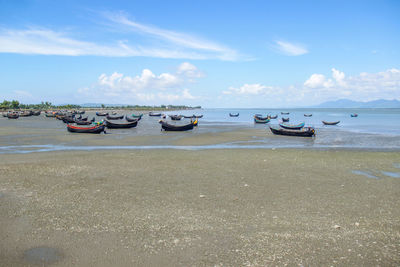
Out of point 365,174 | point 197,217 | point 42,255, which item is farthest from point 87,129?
point 42,255

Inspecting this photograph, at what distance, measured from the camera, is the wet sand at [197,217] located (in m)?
6.25

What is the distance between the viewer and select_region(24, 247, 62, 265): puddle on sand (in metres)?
5.98

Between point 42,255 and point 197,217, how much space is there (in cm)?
388

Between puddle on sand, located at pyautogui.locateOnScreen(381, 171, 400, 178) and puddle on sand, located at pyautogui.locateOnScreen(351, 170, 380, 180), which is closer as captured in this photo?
puddle on sand, located at pyautogui.locateOnScreen(351, 170, 380, 180)

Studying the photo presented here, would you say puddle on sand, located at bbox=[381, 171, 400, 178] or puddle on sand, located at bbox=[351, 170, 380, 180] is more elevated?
puddle on sand, located at bbox=[351, 170, 380, 180]

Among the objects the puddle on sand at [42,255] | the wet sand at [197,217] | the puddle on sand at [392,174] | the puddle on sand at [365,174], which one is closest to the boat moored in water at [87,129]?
the wet sand at [197,217]

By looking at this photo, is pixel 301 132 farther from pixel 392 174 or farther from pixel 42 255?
pixel 42 255

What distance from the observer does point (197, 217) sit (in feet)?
27.4

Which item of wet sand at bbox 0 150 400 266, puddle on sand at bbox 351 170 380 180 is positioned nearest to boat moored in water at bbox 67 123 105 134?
wet sand at bbox 0 150 400 266

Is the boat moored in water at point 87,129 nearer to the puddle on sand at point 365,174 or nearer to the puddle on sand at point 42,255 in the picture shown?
the puddle on sand at point 365,174

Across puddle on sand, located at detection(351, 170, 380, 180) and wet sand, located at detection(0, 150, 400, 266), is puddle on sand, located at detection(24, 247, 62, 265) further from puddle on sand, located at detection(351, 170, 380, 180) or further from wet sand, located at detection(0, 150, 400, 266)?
puddle on sand, located at detection(351, 170, 380, 180)

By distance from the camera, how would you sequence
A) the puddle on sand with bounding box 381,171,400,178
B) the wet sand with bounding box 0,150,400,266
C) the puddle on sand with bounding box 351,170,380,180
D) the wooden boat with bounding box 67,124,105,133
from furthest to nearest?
the wooden boat with bounding box 67,124,105,133
the puddle on sand with bounding box 381,171,400,178
the puddle on sand with bounding box 351,170,380,180
the wet sand with bounding box 0,150,400,266

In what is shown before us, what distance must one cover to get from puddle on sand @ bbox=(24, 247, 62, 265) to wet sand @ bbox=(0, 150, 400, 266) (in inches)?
0.8

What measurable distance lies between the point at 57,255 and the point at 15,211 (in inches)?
135
